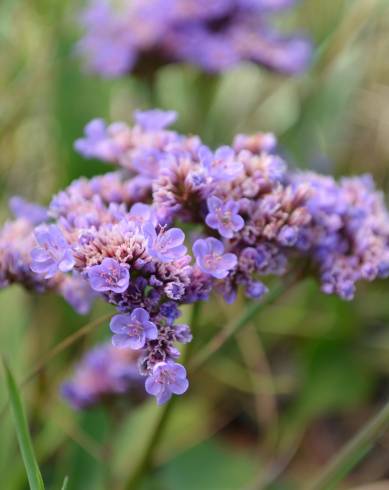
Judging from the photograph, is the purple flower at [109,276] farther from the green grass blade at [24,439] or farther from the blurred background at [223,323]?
the blurred background at [223,323]

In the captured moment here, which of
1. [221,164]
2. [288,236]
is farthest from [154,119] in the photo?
[288,236]

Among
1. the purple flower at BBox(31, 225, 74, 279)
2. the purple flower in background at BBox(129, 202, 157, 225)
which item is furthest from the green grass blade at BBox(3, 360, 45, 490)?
the purple flower in background at BBox(129, 202, 157, 225)

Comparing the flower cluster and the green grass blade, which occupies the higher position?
the green grass blade

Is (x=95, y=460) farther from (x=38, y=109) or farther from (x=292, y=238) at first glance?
(x=38, y=109)

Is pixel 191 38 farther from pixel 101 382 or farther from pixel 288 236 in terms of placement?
pixel 288 236

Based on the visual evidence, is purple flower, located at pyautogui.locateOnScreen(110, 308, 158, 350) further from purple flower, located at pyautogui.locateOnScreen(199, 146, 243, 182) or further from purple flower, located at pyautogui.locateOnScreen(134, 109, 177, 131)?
purple flower, located at pyautogui.locateOnScreen(134, 109, 177, 131)

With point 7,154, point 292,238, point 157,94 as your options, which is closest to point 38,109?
point 7,154

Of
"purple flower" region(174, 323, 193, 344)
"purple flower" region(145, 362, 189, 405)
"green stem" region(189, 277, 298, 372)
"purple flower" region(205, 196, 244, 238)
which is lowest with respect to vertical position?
"green stem" region(189, 277, 298, 372)
